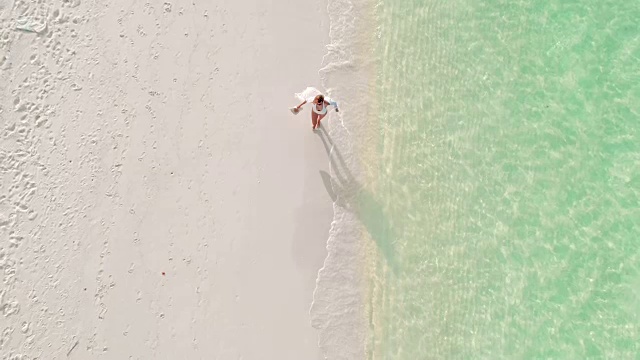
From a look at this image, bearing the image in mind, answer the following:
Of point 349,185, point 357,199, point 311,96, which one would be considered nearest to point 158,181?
point 311,96

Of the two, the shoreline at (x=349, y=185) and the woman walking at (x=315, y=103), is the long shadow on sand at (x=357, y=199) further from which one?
the woman walking at (x=315, y=103)

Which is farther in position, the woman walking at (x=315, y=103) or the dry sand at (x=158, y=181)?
the dry sand at (x=158, y=181)

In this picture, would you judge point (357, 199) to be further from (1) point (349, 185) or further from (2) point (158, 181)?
(2) point (158, 181)

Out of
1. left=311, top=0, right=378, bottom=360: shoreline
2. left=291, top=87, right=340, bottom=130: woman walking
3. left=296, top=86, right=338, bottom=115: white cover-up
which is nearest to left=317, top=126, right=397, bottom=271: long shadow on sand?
left=311, top=0, right=378, bottom=360: shoreline

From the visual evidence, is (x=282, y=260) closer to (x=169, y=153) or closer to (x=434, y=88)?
(x=169, y=153)

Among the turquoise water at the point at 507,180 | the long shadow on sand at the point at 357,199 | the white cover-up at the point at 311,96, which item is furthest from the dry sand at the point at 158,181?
the turquoise water at the point at 507,180

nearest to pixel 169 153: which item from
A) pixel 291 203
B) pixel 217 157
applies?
pixel 217 157
